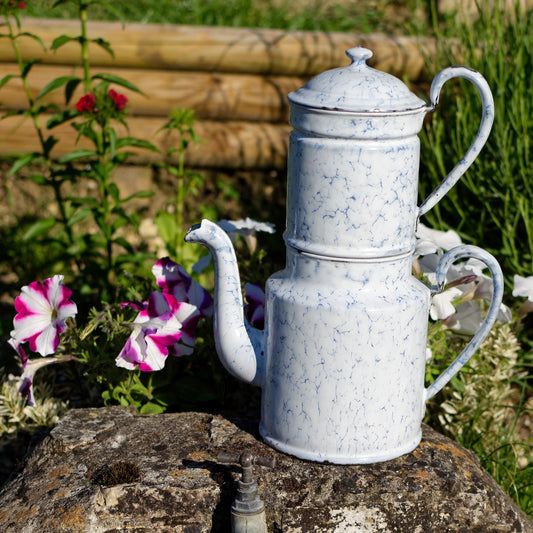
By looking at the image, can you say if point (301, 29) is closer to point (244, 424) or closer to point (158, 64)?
point (158, 64)

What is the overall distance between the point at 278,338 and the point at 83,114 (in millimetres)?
1201

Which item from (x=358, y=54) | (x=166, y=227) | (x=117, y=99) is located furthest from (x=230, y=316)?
(x=166, y=227)

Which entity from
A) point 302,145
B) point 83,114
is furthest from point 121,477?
point 83,114

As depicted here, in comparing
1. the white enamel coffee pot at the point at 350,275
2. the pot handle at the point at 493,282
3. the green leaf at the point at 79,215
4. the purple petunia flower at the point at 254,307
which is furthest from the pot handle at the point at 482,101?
the green leaf at the point at 79,215

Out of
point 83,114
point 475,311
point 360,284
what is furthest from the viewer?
point 83,114

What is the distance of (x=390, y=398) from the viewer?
1.67 m

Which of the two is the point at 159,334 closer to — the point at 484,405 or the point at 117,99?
the point at 117,99

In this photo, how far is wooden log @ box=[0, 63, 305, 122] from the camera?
362 centimetres

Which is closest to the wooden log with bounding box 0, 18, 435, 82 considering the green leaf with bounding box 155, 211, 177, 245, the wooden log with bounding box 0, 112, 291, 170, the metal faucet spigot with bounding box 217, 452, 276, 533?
the wooden log with bounding box 0, 112, 291, 170

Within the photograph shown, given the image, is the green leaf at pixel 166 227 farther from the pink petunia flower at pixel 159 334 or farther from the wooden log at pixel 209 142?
the pink petunia flower at pixel 159 334

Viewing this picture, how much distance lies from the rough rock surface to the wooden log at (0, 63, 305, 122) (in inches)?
85.8

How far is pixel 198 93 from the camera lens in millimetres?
3672

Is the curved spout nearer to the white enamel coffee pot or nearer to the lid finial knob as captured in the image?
the white enamel coffee pot

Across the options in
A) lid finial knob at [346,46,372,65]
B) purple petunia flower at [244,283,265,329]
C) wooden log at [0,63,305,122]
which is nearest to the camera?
lid finial knob at [346,46,372,65]
